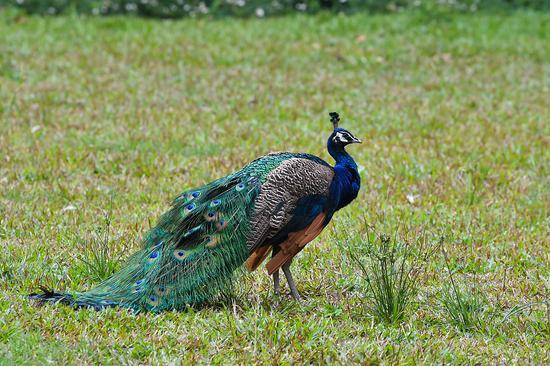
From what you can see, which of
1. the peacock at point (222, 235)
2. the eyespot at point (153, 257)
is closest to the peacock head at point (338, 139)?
the peacock at point (222, 235)

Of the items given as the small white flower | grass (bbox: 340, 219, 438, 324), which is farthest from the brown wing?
the small white flower

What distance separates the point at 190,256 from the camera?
484 centimetres

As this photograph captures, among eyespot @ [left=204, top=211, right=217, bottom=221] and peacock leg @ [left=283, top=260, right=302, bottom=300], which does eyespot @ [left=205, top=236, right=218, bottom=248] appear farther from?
peacock leg @ [left=283, top=260, right=302, bottom=300]

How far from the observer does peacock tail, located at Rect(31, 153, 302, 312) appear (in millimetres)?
4750

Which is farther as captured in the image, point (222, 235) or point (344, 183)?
point (344, 183)

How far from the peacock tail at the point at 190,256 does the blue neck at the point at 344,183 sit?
1.19 feet

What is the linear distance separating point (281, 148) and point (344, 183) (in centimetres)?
376

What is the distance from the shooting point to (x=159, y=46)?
13516 mm

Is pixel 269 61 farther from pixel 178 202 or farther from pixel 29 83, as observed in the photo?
→ pixel 178 202

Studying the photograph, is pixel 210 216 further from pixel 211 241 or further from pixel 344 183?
pixel 344 183

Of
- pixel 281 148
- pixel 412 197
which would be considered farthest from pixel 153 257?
pixel 281 148

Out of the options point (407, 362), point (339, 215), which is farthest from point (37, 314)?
point (339, 215)

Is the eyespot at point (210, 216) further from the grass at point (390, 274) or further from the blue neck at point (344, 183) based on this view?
the grass at point (390, 274)

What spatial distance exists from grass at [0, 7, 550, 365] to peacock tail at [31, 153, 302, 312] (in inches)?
4.2
